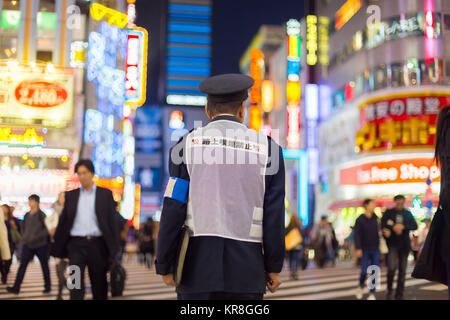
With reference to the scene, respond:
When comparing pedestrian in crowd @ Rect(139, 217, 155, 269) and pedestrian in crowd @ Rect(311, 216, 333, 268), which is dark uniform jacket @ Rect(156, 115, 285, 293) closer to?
pedestrian in crowd @ Rect(139, 217, 155, 269)

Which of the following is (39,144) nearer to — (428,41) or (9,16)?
(9,16)

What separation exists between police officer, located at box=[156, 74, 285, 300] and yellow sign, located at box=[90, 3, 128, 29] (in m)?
28.9

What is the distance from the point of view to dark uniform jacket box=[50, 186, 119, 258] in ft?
18.4

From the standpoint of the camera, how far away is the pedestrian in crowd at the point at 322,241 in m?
18.4

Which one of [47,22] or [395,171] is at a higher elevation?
[47,22]

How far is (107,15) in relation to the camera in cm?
3472

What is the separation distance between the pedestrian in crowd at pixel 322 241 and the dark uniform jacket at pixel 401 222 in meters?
8.61

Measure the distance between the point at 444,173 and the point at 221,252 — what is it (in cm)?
142

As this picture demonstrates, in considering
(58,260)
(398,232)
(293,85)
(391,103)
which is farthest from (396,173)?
(58,260)

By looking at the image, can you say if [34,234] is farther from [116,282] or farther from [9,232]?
[116,282]

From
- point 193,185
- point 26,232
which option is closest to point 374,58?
point 26,232

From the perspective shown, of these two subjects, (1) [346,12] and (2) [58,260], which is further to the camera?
(1) [346,12]

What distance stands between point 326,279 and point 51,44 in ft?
48.1

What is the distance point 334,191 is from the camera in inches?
1362
